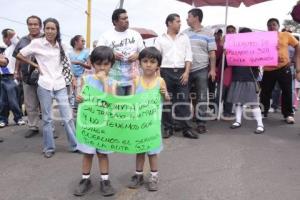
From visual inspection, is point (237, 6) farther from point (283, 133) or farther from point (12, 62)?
point (12, 62)

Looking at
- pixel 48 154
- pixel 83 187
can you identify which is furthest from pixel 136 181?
pixel 48 154

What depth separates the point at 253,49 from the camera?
7.36m

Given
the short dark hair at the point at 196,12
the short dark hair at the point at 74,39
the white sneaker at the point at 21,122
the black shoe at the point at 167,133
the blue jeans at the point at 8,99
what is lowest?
the white sneaker at the point at 21,122

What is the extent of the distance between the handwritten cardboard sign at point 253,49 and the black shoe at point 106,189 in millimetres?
3989

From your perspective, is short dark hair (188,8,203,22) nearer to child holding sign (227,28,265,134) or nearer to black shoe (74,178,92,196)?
child holding sign (227,28,265,134)

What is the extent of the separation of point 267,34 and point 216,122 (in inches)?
74.5

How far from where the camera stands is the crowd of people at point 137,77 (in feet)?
14.0

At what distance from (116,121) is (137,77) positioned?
539 mm

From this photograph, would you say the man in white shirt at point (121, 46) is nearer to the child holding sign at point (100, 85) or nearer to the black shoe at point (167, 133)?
the black shoe at point (167, 133)

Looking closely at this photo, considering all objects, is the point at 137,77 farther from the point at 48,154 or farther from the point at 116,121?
the point at 48,154

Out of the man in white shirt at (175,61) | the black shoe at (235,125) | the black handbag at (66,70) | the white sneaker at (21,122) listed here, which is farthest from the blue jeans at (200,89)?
the white sneaker at (21,122)

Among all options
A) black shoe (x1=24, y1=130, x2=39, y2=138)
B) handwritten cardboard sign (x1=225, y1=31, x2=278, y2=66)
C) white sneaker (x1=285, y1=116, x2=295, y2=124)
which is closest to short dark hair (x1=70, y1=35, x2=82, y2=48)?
black shoe (x1=24, y1=130, x2=39, y2=138)

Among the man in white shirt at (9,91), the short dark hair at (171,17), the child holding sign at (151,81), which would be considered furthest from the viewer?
the man in white shirt at (9,91)

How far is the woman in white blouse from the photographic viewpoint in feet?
18.6
